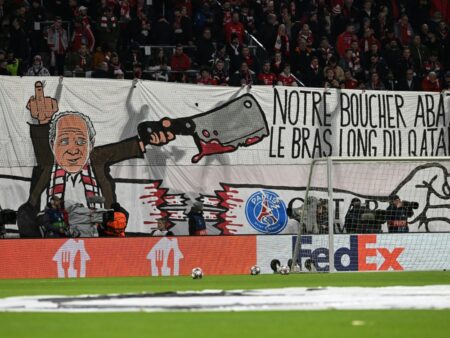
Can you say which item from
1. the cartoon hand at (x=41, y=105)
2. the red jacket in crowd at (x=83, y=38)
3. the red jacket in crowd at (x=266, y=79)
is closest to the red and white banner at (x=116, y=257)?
the cartoon hand at (x=41, y=105)

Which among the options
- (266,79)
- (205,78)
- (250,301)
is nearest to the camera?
(250,301)

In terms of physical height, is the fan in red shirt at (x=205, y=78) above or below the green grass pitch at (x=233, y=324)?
above

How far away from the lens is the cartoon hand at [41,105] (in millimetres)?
23531

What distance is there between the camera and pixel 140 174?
23.8 meters

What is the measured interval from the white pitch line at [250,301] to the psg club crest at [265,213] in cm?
1047

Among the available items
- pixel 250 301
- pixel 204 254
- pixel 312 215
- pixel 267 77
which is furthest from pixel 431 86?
pixel 250 301

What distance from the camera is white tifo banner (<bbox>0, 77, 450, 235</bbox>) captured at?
76.7ft

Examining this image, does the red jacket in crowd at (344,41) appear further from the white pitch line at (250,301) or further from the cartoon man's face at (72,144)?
the white pitch line at (250,301)

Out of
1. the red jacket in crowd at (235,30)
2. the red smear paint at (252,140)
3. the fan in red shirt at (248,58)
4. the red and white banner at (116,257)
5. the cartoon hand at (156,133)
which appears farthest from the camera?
the red jacket in crowd at (235,30)

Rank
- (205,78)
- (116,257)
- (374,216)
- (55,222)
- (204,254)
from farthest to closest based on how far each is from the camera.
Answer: (205,78)
(374,216)
(55,222)
(204,254)
(116,257)

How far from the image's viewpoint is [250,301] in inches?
463

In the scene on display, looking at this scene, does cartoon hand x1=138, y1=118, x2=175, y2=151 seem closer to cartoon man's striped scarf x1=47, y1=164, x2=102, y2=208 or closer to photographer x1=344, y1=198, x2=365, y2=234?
cartoon man's striped scarf x1=47, y1=164, x2=102, y2=208

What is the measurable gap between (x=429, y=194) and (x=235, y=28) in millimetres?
6764

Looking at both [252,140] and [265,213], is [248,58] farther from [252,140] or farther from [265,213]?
[265,213]
